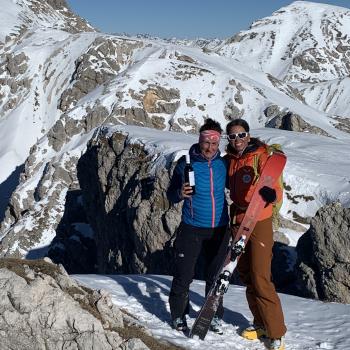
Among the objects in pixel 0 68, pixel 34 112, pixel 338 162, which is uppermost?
pixel 0 68

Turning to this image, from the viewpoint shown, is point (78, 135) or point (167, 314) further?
point (78, 135)

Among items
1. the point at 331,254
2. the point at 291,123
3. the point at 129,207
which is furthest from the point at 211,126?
the point at 291,123

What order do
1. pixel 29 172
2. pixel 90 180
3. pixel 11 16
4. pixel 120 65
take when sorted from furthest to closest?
pixel 11 16 → pixel 120 65 → pixel 29 172 → pixel 90 180

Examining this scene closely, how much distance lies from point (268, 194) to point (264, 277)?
1.28 m

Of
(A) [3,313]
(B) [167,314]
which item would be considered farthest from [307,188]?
(A) [3,313]

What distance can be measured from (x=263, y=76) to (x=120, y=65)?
27354 millimetres

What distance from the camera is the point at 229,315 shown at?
9.70 meters

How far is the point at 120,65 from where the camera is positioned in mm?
99500

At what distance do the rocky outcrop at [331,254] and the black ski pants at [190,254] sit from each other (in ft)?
30.1

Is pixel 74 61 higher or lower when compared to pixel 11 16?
lower

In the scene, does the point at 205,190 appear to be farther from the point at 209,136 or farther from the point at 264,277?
the point at 264,277

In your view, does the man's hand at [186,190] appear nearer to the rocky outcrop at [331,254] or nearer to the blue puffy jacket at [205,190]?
the blue puffy jacket at [205,190]

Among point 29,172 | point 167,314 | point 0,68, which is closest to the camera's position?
point 167,314

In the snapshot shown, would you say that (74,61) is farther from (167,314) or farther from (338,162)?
(167,314)
